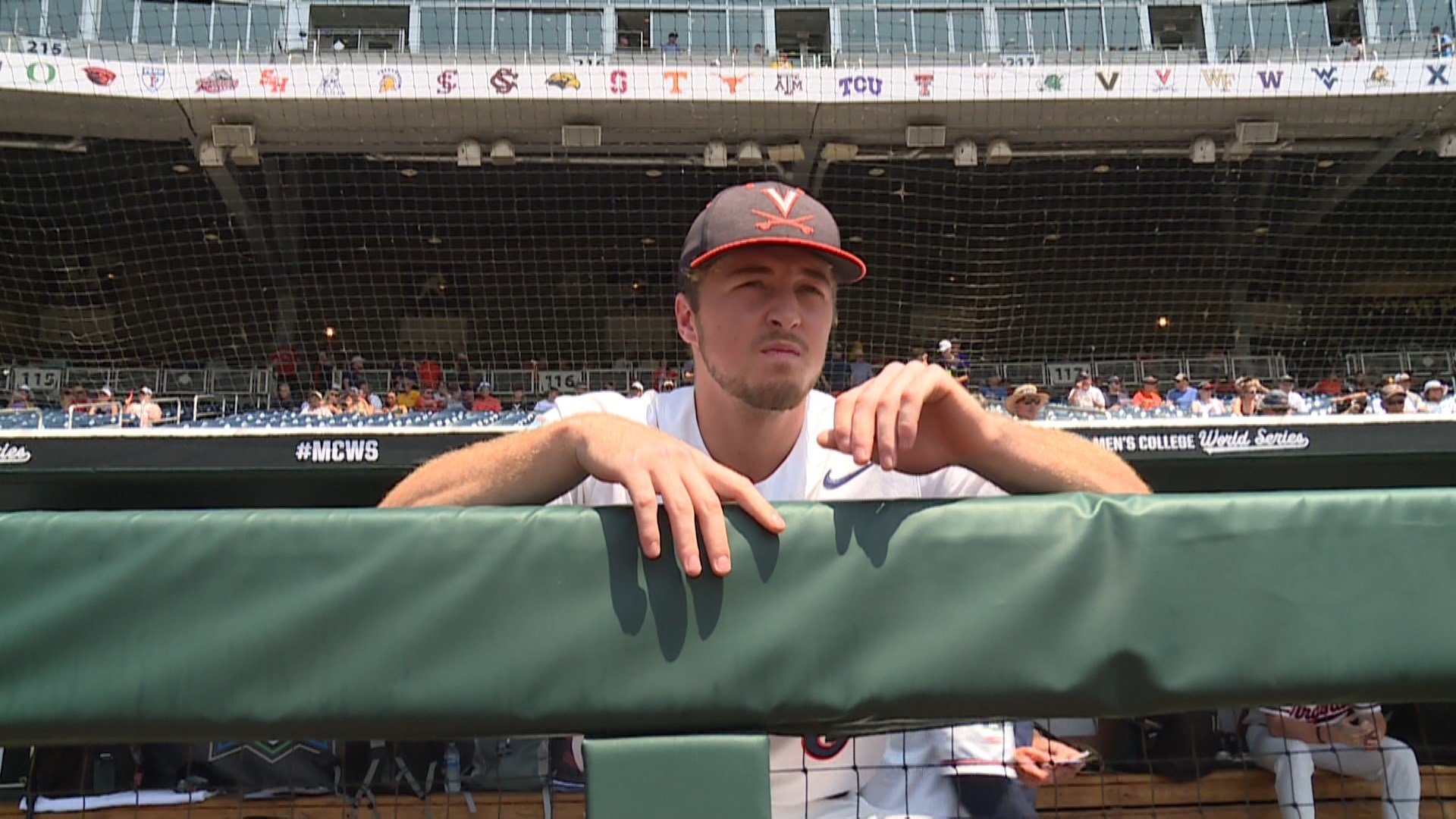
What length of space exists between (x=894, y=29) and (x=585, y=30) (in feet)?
17.3

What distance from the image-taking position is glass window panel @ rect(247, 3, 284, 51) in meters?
14.7

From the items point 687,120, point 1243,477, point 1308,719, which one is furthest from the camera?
A: point 687,120

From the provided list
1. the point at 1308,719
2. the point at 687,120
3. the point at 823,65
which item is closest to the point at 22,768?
the point at 1308,719

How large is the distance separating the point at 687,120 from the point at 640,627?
13.4 m

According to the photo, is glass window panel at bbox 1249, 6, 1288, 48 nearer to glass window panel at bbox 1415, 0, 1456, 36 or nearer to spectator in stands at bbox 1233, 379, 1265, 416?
glass window panel at bbox 1415, 0, 1456, 36

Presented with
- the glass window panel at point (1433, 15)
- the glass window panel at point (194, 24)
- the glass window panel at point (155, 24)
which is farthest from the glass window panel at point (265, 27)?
the glass window panel at point (1433, 15)

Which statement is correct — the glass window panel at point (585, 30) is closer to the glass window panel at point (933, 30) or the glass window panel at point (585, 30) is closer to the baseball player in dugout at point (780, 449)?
the glass window panel at point (933, 30)

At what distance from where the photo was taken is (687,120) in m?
13.6

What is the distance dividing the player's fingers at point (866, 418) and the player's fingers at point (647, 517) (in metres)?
0.26

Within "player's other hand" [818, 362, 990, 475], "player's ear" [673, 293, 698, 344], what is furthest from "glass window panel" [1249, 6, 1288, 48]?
"player's other hand" [818, 362, 990, 475]

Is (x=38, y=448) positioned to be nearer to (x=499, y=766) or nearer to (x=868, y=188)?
(x=499, y=766)

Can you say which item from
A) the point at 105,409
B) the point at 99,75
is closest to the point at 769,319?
the point at 105,409

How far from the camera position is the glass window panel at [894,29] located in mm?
16297

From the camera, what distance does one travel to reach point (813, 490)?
1.74 meters
